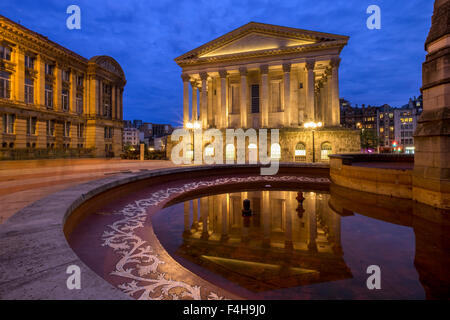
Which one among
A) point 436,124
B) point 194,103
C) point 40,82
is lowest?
point 436,124

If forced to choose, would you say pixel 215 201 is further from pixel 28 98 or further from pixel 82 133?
pixel 82 133

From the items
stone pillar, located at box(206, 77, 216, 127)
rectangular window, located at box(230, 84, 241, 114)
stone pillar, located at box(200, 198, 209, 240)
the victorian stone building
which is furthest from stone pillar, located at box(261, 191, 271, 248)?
stone pillar, located at box(206, 77, 216, 127)

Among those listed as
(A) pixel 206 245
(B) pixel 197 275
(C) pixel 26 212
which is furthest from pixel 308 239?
(C) pixel 26 212

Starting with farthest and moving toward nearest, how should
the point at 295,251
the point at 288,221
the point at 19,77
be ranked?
the point at 19,77, the point at 288,221, the point at 295,251

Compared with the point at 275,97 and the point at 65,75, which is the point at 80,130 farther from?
the point at 275,97

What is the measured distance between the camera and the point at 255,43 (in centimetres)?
3481

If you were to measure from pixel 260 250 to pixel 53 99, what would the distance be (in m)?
40.6

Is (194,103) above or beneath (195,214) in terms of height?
above

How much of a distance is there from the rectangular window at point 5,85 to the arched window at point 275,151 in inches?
1362

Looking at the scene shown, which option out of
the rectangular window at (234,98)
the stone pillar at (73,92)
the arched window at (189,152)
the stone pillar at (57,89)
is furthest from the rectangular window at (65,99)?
the rectangular window at (234,98)

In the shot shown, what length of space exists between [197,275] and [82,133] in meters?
43.0

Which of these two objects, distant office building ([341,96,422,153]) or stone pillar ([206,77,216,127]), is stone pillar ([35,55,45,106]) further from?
distant office building ([341,96,422,153])

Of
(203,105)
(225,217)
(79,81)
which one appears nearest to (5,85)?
(79,81)

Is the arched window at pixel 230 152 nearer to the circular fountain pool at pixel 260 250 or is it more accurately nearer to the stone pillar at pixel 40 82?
the circular fountain pool at pixel 260 250
